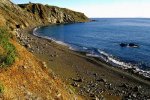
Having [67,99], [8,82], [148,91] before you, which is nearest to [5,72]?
[8,82]

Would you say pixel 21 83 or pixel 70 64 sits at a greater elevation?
pixel 21 83

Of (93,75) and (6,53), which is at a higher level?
(6,53)

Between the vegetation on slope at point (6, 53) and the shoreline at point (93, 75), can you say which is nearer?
the vegetation on slope at point (6, 53)

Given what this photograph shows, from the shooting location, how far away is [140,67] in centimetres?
5478

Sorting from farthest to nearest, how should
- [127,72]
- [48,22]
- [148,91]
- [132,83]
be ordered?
[48,22] → [127,72] → [132,83] → [148,91]

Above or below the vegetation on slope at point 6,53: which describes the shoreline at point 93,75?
below

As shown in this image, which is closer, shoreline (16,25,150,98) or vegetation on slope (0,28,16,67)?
vegetation on slope (0,28,16,67)

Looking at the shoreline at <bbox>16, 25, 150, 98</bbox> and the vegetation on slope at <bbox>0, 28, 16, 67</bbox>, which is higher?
the vegetation on slope at <bbox>0, 28, 16, 67</bbox>

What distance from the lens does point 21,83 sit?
72.3ft

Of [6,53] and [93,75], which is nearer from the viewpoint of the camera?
[6,53]

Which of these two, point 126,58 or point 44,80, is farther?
point 126,58

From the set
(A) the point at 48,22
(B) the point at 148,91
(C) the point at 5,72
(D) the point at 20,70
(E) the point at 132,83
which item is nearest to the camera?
(C) the point at 5,72

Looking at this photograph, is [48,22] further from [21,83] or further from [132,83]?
[21,83]

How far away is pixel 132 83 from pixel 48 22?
15082 cm
